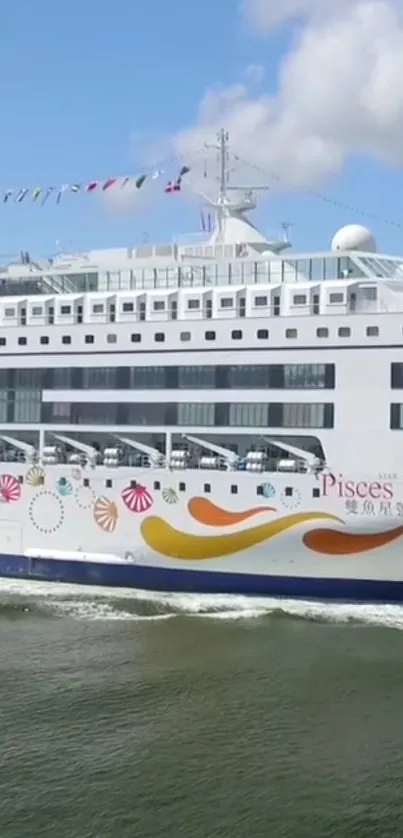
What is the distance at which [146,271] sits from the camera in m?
21.4

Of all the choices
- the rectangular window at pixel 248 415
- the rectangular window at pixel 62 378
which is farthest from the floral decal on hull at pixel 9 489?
the rectangular window at pixel 248 415

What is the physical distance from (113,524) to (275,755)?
27.2 ft

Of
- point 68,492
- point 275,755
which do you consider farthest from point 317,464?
point 275,755

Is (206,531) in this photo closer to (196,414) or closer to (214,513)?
(214,513)

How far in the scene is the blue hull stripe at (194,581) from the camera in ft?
59.7

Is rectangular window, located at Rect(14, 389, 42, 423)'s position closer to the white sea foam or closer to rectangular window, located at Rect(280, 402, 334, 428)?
the white sea foam

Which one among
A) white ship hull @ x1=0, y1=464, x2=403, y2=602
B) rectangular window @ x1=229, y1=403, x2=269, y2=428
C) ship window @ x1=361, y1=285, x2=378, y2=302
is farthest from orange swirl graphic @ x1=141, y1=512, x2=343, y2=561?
ship window @ x1=361, y1=285, x2=378, y2=302

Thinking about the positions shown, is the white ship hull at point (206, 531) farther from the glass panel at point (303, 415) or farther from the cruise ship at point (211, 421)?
the glass panel at point (303, 415)

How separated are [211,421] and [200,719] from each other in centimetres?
726

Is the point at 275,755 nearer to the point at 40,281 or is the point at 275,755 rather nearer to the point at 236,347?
the point at 236,347

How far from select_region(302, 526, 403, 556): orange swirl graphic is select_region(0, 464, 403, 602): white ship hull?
19 millimetres

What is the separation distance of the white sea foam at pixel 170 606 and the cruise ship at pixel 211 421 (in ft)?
0.81

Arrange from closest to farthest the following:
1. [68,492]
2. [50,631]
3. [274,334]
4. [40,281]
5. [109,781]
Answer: [109,781], [50,631], [274,334], [68,492], [40,281]

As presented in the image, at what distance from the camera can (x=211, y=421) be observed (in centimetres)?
1950
